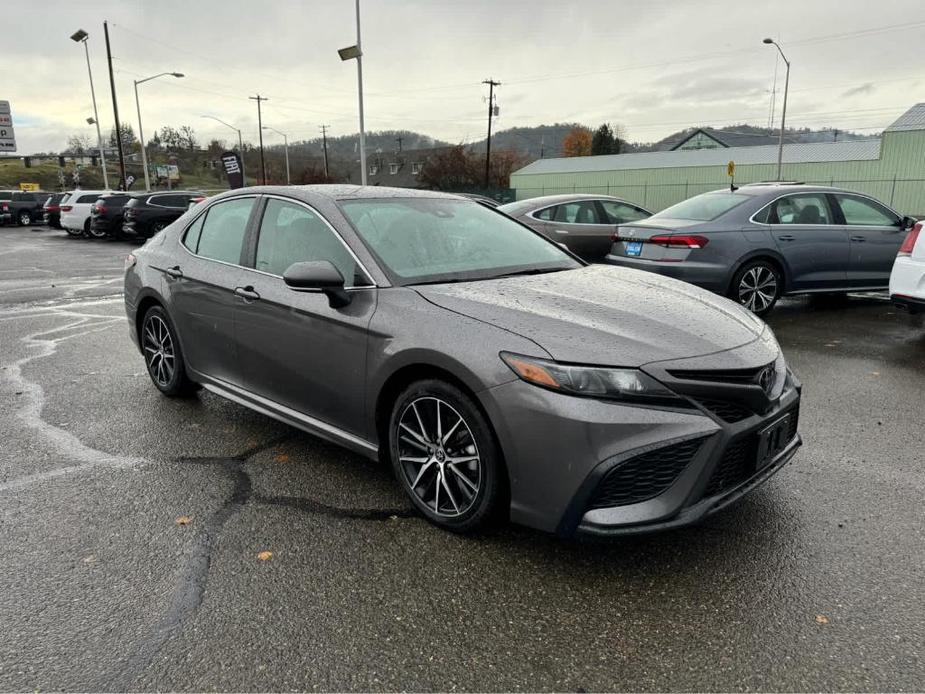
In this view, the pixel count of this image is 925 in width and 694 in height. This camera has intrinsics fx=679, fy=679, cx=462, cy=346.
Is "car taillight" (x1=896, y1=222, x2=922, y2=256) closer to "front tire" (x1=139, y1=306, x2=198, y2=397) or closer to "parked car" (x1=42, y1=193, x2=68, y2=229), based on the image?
"front tire" (x1=139, y1=306, x2=198, y2=397)

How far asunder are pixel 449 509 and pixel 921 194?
131 ft

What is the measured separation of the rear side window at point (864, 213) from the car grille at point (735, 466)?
6.90 meters

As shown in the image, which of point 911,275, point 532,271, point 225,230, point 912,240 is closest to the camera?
point 532,271

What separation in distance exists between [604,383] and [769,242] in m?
6.16

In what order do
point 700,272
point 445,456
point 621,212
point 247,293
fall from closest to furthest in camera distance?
1. point 445,456
2. point 247,293
3. point 700,272
4. point 621,212

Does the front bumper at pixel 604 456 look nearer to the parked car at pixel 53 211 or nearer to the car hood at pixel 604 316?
the car hood at pixel 604 316

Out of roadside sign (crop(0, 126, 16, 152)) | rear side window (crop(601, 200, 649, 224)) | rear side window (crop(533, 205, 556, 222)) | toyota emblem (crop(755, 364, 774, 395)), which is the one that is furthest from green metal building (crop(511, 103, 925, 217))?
roadside sign (crop(0, 126, 16, 152))

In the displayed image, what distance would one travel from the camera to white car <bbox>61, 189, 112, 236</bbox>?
25203mm

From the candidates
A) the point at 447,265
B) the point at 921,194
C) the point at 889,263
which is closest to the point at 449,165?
the point at 921,194

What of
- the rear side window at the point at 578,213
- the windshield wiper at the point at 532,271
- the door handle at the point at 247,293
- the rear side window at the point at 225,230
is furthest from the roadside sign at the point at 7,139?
the windshield wiper at the point at 532,271

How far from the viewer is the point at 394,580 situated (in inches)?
109

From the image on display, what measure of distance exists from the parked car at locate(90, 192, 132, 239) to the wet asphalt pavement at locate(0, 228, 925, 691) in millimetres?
22002

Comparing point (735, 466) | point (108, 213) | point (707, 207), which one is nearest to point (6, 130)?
point (108, 213)

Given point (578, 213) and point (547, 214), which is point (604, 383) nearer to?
point (547, 214)
